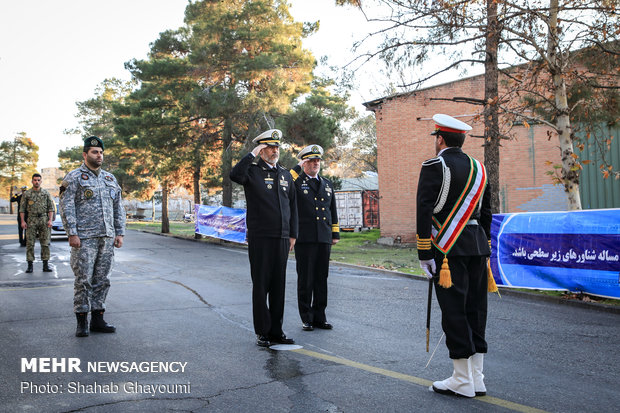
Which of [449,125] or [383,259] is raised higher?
[449,125]

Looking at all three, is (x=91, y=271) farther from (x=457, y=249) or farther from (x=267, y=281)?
(x=457, y=249)

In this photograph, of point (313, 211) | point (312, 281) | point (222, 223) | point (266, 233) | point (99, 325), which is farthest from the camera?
point (222, 223)

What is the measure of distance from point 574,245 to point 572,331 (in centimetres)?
274

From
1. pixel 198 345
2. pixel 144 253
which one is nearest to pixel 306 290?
pixel 198 345

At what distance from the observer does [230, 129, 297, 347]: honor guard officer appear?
17.6 feet

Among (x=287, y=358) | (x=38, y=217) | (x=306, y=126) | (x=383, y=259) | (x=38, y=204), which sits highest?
(x=306, y=126)

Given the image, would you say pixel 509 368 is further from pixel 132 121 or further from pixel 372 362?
pixel 132 121

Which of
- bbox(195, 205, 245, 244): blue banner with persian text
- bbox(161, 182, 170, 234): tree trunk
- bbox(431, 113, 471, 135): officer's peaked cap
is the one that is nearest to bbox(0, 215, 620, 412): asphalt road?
bbox(431, 113, 471, 135): officer's peaked cap

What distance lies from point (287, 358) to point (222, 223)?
1832 cm

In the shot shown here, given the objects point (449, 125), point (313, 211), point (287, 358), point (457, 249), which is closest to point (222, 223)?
point (313, 211)

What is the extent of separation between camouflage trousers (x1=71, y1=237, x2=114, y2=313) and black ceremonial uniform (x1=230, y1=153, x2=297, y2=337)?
6.10ft

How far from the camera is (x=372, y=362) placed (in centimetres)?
471

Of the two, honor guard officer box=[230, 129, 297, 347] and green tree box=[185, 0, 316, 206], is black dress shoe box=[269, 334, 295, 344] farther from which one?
green tree box=[185, 0, 316, 206]

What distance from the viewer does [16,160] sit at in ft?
249
